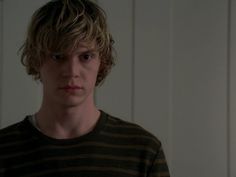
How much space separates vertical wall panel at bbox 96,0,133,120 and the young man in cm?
32

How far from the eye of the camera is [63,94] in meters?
0.77

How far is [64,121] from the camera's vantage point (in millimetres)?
834

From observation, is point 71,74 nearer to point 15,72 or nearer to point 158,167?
point 158,167

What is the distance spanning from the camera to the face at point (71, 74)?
769 millimetres

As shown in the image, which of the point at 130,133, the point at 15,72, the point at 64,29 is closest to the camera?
the point at 64,29

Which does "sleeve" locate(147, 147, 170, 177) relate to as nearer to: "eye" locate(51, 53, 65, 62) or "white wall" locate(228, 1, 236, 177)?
"eye" locate(51, 53, 65, 62)

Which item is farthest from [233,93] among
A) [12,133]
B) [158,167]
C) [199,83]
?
[12,133]

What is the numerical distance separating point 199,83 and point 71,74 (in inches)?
21.5

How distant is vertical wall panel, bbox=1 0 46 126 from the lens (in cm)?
113

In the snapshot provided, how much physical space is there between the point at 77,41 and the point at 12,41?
1.46ft

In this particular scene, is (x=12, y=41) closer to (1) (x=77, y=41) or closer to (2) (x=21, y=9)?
(2) (x=21, y=9)

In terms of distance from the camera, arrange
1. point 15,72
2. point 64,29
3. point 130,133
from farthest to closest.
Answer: point 15,72, point 130,133, point 64,29

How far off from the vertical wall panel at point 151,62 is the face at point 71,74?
0.40 m

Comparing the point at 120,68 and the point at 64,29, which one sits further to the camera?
the point at 120,68
